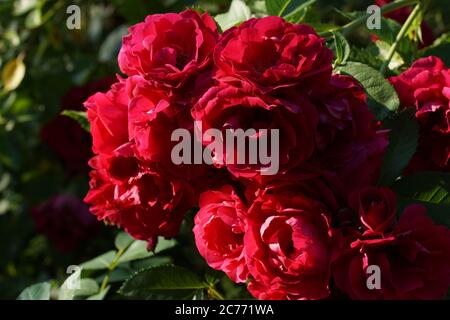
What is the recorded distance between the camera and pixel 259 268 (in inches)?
31.4

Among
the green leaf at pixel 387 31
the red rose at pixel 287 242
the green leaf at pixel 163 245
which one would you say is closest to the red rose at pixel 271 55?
the red rose at pixel 287 242

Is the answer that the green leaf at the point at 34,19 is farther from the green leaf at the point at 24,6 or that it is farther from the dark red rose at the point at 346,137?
the dark red rose at the point at 346,137

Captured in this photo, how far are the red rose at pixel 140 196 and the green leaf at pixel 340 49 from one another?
211 mm

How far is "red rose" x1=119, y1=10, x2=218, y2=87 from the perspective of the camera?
2.70ft

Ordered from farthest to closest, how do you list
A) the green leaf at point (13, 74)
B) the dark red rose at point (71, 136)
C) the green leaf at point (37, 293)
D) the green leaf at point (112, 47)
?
the green leaf at point (112, 47) → the green leaf at point (13, 74) → the dark red rose at point (71, 136) → the green leaf at point (37, 293)

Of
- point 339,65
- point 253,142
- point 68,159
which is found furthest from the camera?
point 68,159

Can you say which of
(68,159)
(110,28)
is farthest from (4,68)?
(110,28)

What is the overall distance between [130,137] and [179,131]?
2.2 inches

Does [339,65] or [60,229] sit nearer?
[339,65]

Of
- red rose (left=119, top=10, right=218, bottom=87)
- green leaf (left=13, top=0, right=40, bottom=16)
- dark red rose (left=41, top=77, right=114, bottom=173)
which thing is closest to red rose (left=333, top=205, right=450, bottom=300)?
red rose (left=119, top=10, right=218, bottom=87)

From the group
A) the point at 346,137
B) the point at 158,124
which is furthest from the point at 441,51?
the point at 158,124

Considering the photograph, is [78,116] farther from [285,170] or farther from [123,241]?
[285,170]

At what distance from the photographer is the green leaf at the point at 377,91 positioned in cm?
86

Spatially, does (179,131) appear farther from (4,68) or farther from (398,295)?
(4,68)
